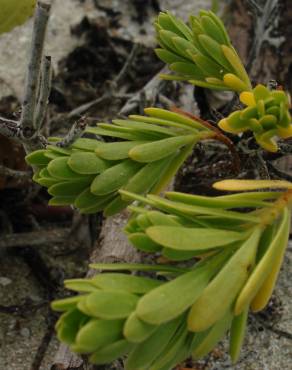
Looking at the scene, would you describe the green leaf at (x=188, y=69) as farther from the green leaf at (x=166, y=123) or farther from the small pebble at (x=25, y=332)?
the small pebble at (x=25, y=332)

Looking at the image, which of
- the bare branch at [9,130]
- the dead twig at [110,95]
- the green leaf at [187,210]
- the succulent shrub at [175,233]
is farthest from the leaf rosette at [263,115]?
the dead twig at [110,95]

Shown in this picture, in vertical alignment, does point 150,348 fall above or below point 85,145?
below

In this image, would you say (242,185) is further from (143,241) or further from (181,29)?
(181,29)

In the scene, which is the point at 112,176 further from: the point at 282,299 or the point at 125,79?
the point at 125,79

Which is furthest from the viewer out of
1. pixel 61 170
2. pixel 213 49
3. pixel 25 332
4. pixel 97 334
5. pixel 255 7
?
pixel 255 7

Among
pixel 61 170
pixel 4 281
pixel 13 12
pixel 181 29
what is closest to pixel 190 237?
pixel 61 170
